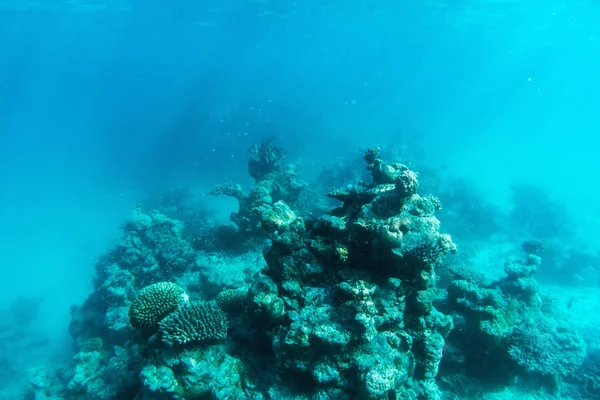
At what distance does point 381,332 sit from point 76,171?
252 feet

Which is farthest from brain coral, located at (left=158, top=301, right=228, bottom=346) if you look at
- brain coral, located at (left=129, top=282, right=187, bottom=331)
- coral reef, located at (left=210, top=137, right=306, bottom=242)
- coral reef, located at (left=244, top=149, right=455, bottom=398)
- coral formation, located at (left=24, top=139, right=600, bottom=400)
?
coral reef, located at (left=210, top=137, right=306, bottom=242)

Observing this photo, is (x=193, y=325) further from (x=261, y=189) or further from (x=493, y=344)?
(x=261, y=189)

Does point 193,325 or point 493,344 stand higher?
point 493,344

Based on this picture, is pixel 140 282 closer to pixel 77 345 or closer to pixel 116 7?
pixel 77 345

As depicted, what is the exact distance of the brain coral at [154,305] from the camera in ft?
17.6

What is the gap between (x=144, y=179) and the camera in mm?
48594

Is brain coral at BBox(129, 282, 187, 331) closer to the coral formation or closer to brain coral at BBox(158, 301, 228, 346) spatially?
the coral formation

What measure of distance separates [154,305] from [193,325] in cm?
110

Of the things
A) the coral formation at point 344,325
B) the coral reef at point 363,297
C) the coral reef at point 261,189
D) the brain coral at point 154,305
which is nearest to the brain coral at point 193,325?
the coral formation at point 344,325

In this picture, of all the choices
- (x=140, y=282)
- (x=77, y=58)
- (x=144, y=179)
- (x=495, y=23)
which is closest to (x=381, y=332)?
(x=140, y=282)

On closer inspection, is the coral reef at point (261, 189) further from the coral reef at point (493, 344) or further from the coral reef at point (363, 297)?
the coral reef at point (493, 344)

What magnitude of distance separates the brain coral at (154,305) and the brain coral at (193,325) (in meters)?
0.47

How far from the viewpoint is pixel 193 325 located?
15.8 ft

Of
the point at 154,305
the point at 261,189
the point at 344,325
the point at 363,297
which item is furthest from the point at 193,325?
the point at 261,189
